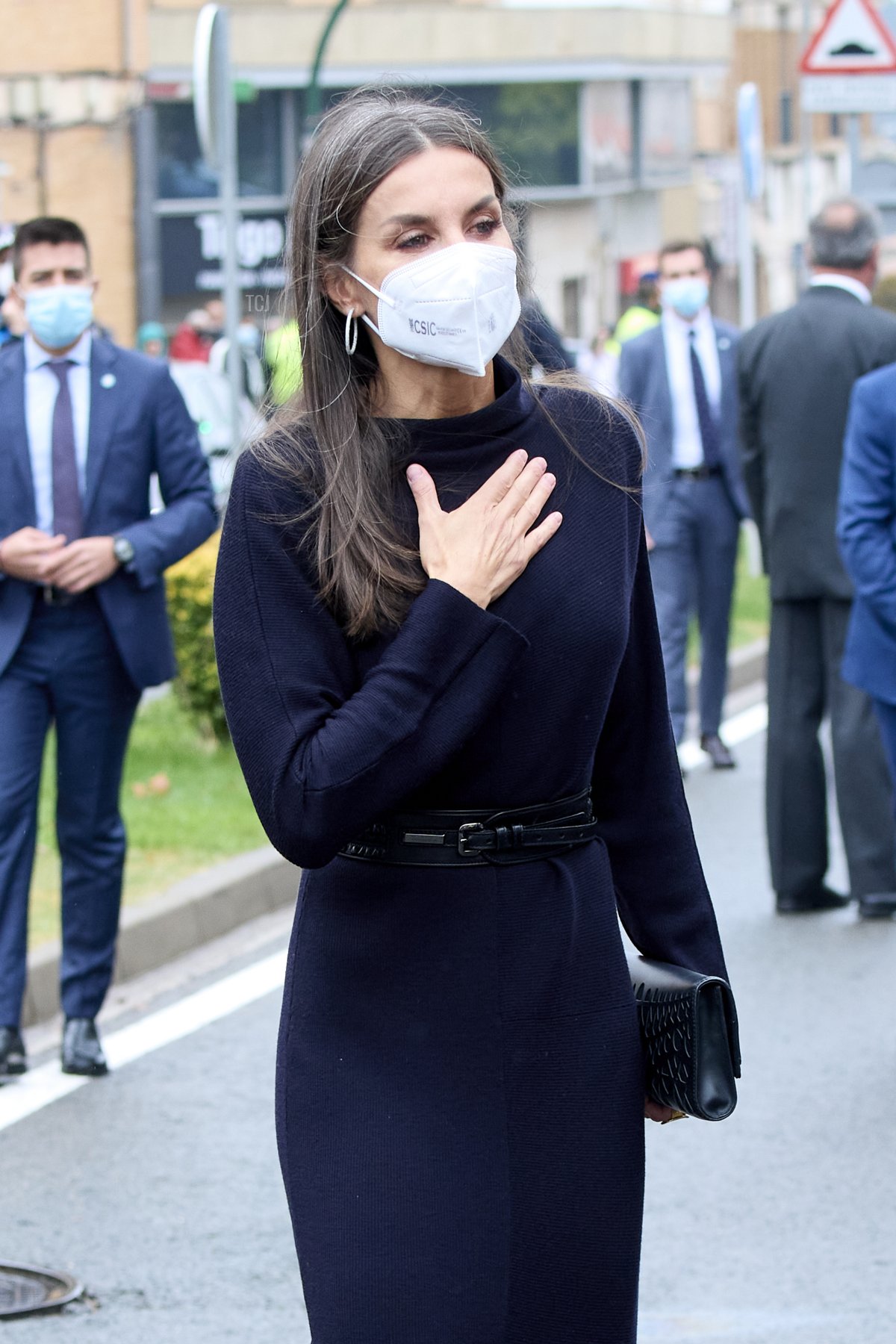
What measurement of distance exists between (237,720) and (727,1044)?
68cm

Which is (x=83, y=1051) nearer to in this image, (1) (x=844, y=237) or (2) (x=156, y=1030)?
(2) (x=156, y=1030)

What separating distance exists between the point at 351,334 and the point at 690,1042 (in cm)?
91

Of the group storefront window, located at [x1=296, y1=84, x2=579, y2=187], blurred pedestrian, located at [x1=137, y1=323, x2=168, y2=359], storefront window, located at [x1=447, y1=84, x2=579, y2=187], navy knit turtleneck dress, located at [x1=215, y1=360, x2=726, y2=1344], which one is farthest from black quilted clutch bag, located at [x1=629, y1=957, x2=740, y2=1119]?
storefront window, located at [x1=447, y1=84, x2=579, y2=187]

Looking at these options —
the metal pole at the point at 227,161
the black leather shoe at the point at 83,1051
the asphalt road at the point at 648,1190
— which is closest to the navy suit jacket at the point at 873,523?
the asphalt road at the point at 648,1190

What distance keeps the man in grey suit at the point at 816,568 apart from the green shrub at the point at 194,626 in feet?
9.36

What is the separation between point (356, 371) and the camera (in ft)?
9.30

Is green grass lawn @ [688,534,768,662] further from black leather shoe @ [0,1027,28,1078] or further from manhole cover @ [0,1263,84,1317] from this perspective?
manhole cover @ [0,1263,84,1317]

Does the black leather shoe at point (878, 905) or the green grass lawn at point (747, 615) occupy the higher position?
the black leather shoe at point (878, 905)

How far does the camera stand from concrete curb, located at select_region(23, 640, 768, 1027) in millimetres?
6680

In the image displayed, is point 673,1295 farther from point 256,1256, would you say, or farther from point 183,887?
point 183,887

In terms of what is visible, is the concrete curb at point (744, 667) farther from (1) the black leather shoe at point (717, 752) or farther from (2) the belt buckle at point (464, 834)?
(2) the belt buckle at point (464, 834)

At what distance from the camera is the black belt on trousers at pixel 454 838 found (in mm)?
2617

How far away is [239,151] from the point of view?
40562 mm

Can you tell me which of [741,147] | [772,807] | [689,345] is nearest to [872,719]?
[772,807]
